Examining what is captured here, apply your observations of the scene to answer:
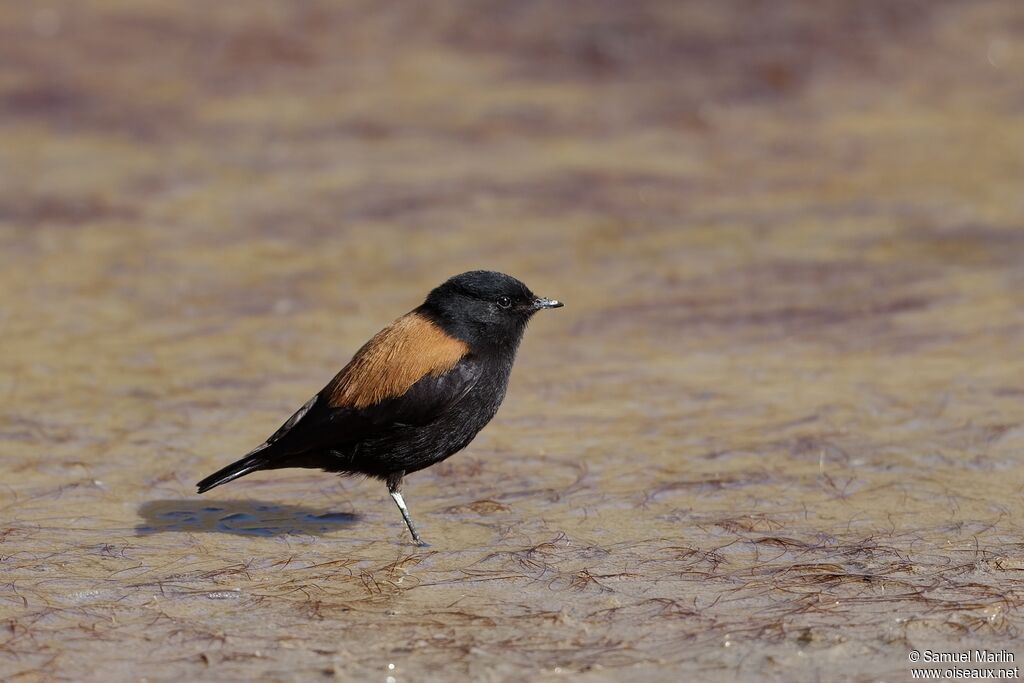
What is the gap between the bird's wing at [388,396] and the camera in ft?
20.3

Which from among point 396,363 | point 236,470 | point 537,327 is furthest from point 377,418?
point 537,327

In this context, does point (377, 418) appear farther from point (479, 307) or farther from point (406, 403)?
point (479, 307)

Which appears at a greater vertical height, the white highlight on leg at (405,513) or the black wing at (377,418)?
the black wing at (377,418)

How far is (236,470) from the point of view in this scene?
618cm

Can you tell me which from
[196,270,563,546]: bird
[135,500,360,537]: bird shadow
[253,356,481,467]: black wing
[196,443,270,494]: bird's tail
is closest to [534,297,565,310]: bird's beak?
[196,270,563,546]: bird

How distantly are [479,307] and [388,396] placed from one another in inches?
25.9

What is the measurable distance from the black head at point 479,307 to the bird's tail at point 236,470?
104 cm

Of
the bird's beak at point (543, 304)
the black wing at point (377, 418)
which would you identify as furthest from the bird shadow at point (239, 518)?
the bird's beak at point (543, 304)

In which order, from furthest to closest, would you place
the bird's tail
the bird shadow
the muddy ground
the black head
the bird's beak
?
the bird's beak
the black head
the bird shadow
the bird's tail
the muddy ground

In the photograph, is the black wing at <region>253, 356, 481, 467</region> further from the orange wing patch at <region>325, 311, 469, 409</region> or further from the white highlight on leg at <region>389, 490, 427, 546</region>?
the white highlight on leg at <region>389, 490, 427, 546</region>

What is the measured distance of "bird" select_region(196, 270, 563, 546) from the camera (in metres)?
6.20

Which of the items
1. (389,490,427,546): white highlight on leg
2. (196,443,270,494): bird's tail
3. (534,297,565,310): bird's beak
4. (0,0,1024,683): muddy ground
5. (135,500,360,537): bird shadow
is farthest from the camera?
(534,297,565,310): bird's beak

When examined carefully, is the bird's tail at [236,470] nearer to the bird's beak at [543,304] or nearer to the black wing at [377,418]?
the black wing at [377,418]

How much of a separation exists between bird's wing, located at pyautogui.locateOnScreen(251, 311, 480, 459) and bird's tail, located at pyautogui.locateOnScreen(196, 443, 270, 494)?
0.05 metres
